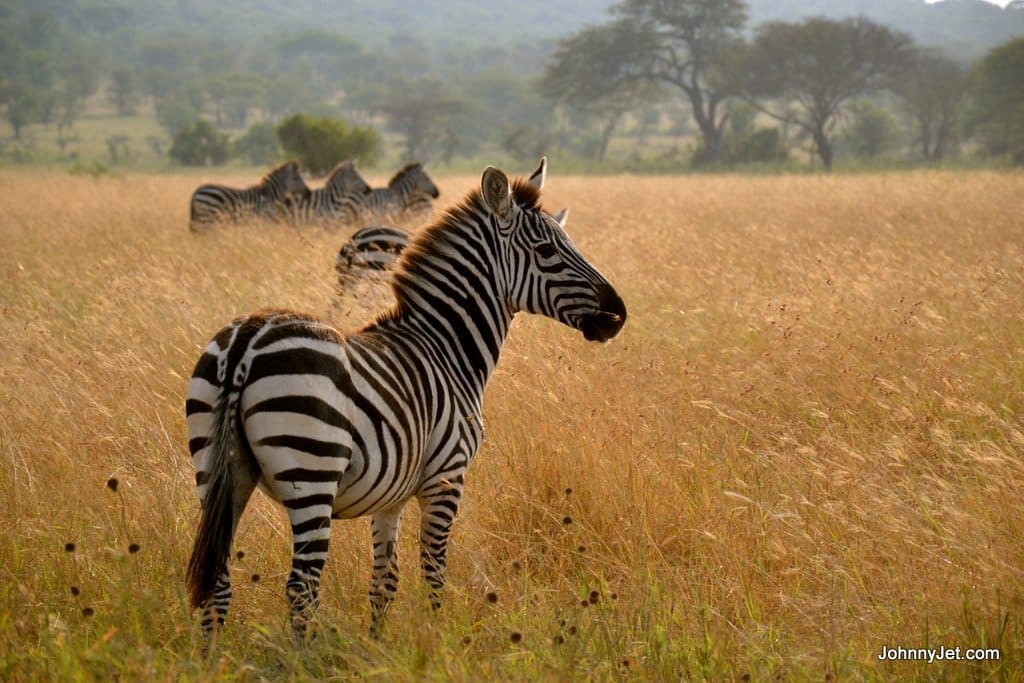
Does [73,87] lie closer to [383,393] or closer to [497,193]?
[497,193]

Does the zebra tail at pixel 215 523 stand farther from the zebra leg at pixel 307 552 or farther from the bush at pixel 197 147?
the bush at pixel 197 147

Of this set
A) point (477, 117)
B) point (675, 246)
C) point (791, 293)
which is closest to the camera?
point (791, 293)

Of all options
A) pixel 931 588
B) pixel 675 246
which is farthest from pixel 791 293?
pixel 931 588

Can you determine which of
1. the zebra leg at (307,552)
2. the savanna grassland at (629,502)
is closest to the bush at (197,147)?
the savanna grassland at (629,502)

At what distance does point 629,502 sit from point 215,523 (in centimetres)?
210

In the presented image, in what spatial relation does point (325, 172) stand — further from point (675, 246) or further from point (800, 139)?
point (800, 139)

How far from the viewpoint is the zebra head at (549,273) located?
403 cm

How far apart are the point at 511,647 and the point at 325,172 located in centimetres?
2605

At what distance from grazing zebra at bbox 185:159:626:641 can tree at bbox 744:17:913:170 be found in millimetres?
37123

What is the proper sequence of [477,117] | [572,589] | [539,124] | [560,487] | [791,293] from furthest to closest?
[539,124] < [477,117] < [791,293] < [560,487] < [572,589]

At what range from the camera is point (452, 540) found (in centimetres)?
429

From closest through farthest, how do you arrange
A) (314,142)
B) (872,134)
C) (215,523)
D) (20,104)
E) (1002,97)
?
1. (215,523)
2. (314,142)
3. (1002,97)
4. (872,134)
5. (20,104)

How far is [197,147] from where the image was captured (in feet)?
136

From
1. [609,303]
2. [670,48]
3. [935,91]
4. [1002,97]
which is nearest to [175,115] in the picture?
[670,48]
